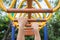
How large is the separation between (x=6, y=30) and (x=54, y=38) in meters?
1.05

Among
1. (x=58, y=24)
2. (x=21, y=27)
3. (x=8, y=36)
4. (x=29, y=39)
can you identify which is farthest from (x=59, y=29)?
(x=21, y=27)

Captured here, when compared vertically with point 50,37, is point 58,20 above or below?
above

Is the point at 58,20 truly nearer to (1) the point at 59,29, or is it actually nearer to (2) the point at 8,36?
(1) the point at 59,29

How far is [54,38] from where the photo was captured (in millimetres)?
3691

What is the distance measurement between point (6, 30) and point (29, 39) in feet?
1.78

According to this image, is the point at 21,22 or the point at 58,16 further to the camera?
the point at 58,16

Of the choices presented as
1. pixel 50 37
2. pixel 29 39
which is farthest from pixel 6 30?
pixel 50 37

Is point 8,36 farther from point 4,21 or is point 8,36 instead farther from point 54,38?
point 54,38

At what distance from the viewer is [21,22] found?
42.7 inches

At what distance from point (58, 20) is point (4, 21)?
1.14 m

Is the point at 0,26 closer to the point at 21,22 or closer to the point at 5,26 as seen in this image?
the point at 5,26

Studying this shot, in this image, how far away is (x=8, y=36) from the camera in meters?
3.68

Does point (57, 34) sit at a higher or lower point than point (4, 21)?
lower

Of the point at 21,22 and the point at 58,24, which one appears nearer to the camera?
the point at 21,22
